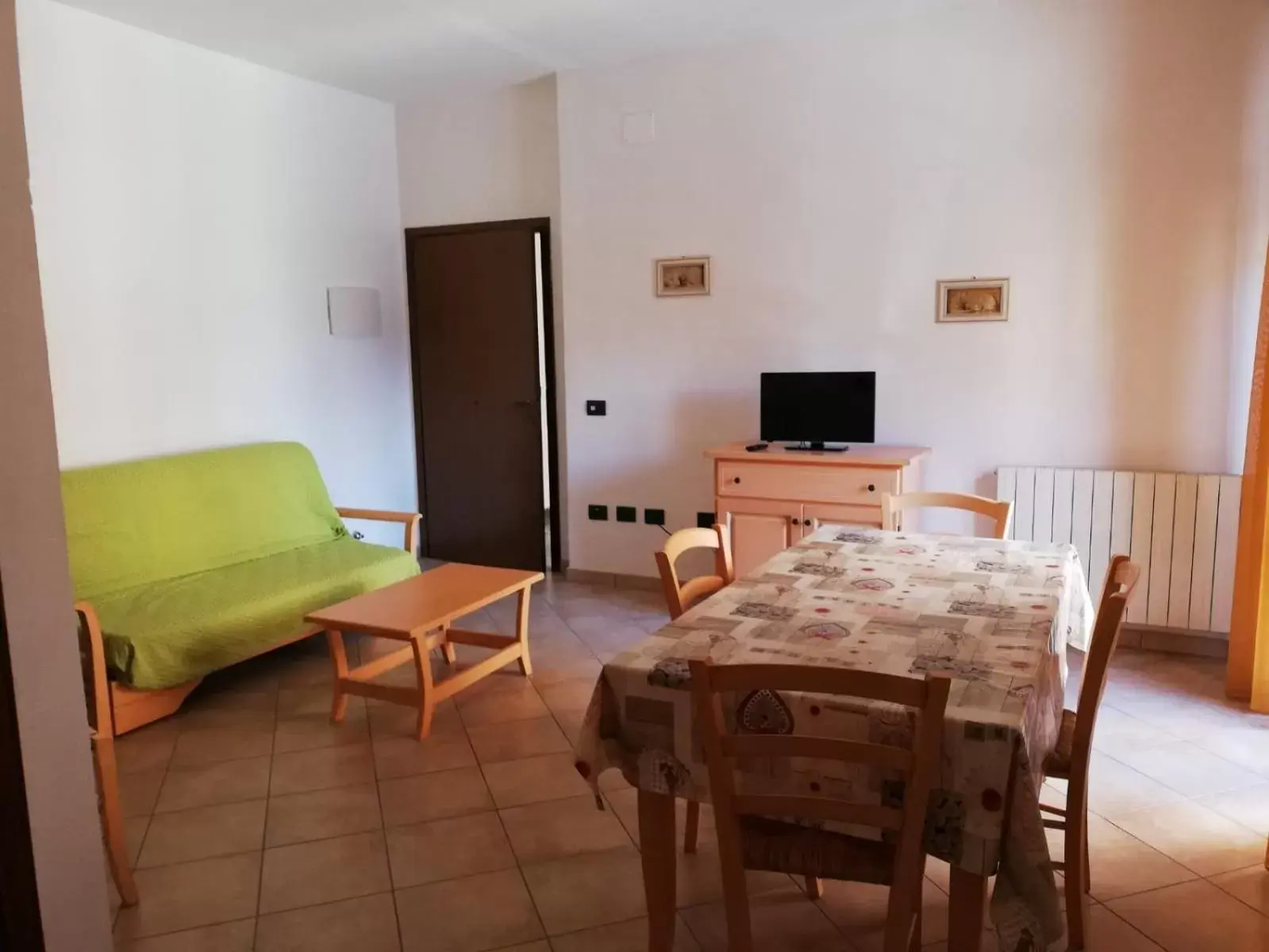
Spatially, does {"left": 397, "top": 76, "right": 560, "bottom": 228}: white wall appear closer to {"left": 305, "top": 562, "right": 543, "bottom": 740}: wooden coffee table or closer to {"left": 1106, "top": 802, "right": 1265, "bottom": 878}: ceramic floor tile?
{"left": 305, "top": 562, "right": 543, "bottom": 740}: wooden coffee table

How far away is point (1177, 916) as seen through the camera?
2150 mm

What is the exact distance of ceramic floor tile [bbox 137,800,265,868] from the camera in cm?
252

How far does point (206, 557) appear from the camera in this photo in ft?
13.2

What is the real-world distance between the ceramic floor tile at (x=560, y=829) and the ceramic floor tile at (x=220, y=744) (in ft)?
3.31

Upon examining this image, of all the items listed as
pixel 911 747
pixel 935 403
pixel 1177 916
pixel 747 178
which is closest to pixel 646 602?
pixel 935 403

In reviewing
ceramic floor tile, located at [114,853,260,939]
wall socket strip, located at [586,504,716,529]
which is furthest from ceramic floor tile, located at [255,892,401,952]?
wall socket strip, located at [586,504,716,529]

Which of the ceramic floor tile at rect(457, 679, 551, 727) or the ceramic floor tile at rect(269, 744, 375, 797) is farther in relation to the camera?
the ceramic floor tile at rect(457, 679, 551, 727)

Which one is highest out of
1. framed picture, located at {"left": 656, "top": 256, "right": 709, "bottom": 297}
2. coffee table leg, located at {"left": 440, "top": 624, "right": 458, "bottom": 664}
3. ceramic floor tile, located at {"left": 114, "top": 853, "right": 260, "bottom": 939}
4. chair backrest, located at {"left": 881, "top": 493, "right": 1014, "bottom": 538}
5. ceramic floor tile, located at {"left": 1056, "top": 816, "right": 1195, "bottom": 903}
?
framed picture, located at {"left": 656, "top": 256, "right": 709, "bottom": 297}

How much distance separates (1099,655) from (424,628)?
82.4 inches

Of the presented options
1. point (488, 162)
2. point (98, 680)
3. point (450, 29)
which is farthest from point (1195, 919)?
point (488, 162)

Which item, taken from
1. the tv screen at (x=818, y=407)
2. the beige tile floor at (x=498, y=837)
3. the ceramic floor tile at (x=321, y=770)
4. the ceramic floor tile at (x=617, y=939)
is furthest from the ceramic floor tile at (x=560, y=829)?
the tv screen at (x=818, y=407)

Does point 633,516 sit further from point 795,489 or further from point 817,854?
point 817,854

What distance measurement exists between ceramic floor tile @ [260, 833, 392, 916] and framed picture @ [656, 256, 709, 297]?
2.96 metres

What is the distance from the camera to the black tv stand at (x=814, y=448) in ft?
13.6
